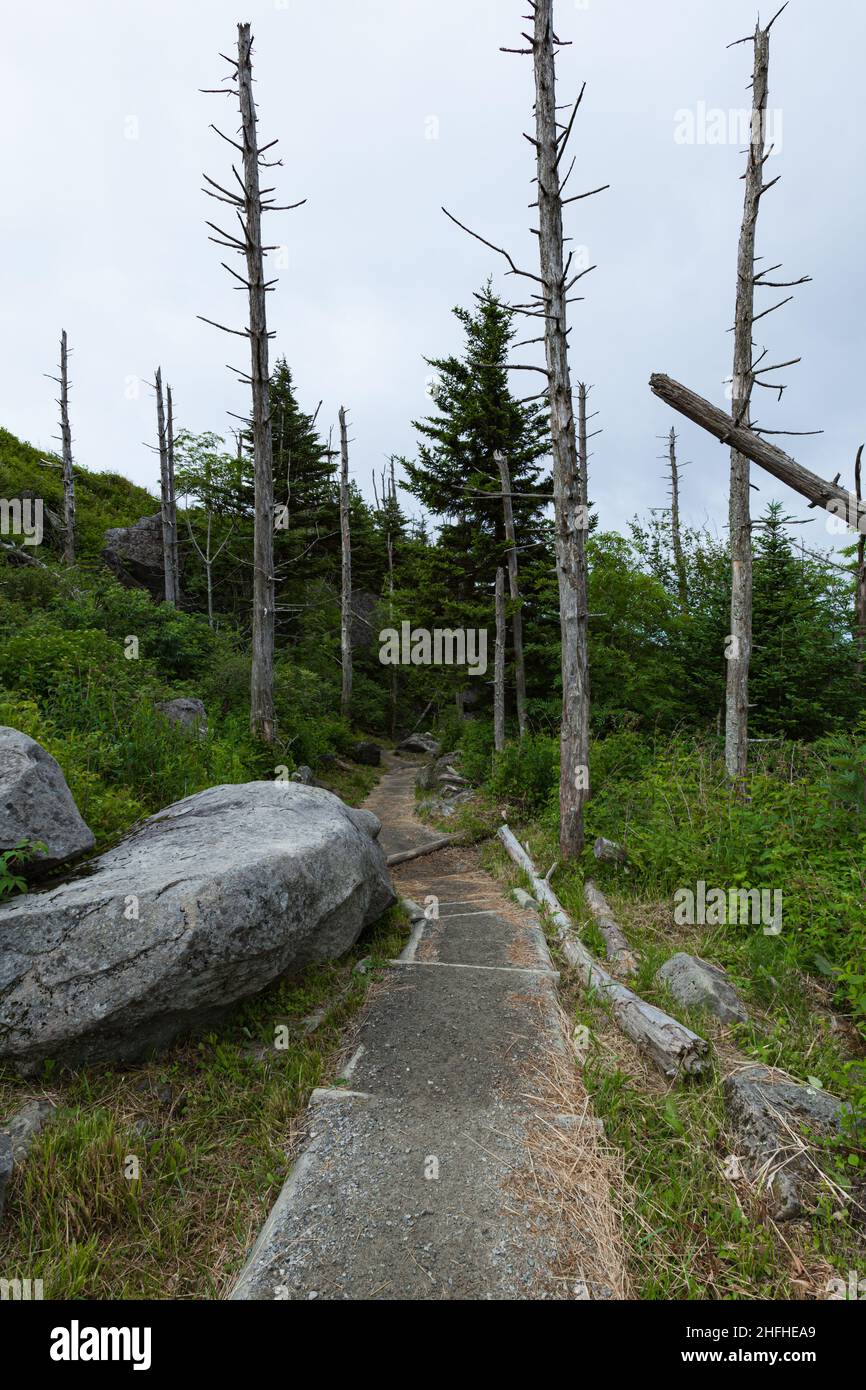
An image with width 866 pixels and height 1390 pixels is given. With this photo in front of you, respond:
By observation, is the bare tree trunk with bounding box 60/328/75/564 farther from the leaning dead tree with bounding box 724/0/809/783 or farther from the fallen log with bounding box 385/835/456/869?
the leaning dead tree with bounding box 724/0/809/783

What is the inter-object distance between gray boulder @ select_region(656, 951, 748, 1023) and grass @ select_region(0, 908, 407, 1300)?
8.43ft

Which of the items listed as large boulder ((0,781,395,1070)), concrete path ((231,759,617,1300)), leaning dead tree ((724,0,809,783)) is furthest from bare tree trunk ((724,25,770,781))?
large boulder ((0,781,395,1070))

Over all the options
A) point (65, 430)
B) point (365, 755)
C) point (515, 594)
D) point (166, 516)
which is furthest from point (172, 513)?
point (515, 594)

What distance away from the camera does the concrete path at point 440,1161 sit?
246cm

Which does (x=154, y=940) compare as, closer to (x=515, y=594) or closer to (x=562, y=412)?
(x=562, y=412)

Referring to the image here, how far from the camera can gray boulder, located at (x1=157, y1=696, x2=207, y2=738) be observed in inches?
355

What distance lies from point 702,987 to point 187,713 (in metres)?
8.55

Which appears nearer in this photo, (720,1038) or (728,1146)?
(728,1146)

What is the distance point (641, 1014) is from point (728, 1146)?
1026 mm

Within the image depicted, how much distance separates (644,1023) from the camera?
13.2 ft

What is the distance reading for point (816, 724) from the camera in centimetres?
1159

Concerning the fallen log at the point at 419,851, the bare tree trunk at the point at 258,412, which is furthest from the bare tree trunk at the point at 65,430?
the fallen log at the point at 419,851
